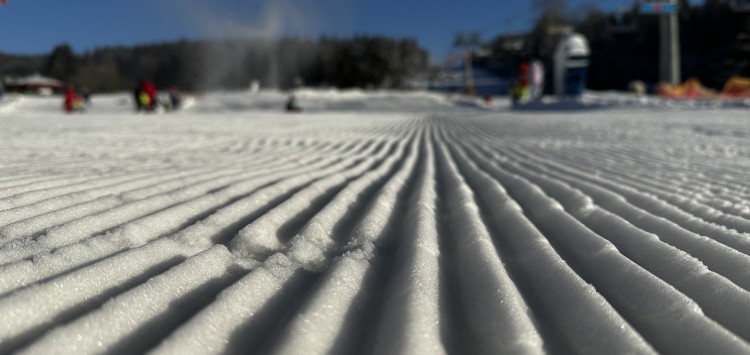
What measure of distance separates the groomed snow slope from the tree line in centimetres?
6862

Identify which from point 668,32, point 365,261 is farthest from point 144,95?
point 668,32

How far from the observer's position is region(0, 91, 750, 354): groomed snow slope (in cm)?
136

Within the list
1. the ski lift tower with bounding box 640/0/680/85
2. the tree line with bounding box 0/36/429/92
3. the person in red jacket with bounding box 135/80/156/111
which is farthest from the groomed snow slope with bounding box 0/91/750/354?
the tree line with bounding box 0/36/429/92

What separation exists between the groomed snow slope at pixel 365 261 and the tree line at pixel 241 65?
6862cm

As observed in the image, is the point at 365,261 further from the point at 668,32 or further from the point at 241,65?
the point at 241,65

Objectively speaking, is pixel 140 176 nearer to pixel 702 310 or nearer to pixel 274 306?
pixel 274 306

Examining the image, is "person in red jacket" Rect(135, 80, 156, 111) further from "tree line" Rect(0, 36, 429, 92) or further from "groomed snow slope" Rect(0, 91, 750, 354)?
"tree line" Rect(0, 36, 429, 92)

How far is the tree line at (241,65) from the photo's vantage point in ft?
242

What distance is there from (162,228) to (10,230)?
1.69 feet

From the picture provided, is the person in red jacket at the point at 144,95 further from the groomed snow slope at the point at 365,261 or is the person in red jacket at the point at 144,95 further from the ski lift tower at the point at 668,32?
the ski lift tower at the point at 668,32

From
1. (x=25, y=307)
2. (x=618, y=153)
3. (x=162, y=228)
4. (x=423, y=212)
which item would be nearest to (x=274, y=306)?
(x=25, y=307)

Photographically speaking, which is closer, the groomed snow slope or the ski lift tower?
the groomed snow slope

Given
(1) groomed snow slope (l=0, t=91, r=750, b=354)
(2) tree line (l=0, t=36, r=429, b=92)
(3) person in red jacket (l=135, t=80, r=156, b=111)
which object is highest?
(2) tree line (l=0, t=36, r=429, b=92)

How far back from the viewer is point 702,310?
1.54m
